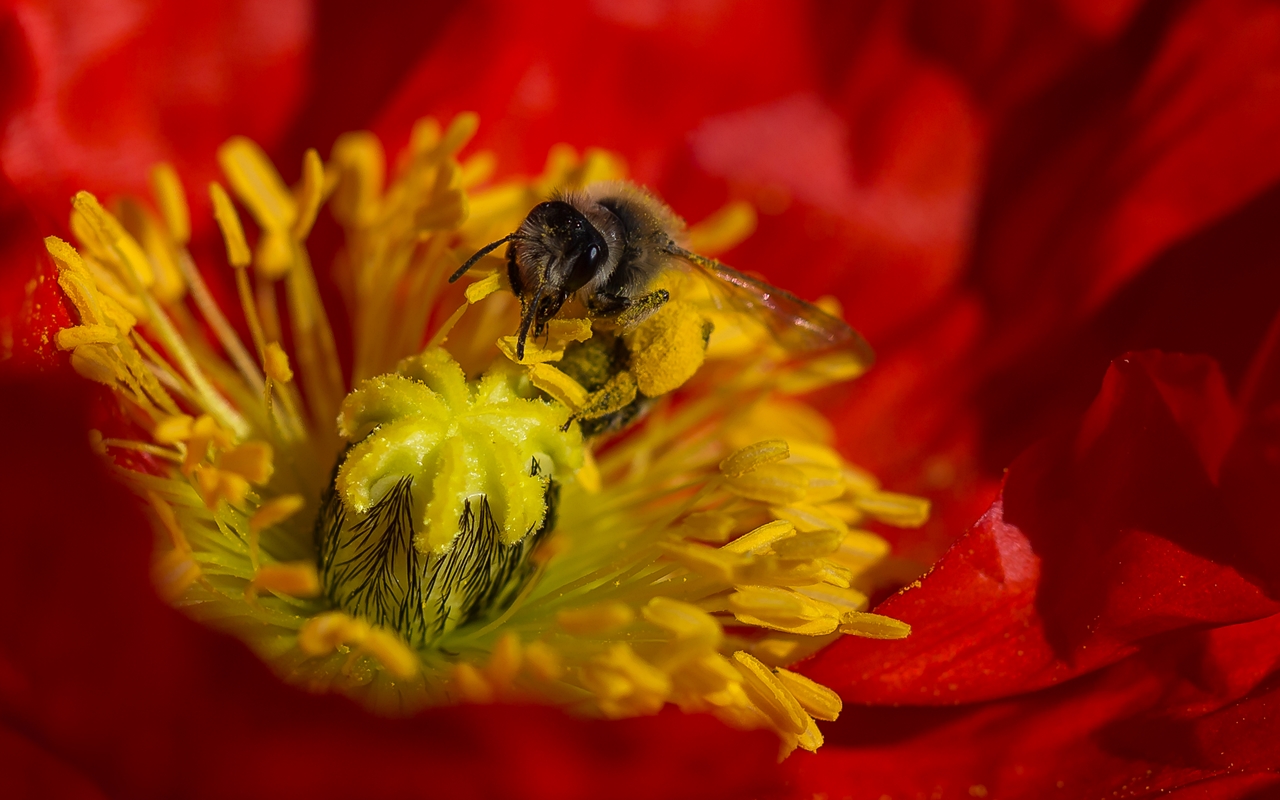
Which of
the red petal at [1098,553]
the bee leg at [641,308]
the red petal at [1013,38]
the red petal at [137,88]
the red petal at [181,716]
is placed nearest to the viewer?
the red petal at [181,716]

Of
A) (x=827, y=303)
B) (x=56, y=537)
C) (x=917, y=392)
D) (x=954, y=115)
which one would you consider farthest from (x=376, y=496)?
(x=954, y=115)

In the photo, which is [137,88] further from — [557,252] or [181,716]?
[181,716]

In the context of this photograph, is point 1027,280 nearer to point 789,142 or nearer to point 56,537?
point 789,142

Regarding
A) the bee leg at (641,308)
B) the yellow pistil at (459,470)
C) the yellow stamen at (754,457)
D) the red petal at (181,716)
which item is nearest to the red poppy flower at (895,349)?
the red petal at (181,716)

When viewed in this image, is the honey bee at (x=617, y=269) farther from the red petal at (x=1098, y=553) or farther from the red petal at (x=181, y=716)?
the red petal at (x=181, y=716)

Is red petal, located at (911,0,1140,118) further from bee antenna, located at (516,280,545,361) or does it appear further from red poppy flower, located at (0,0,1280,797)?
bee antenna, located at (516,280,545,361)
